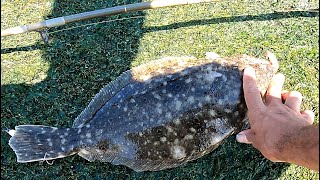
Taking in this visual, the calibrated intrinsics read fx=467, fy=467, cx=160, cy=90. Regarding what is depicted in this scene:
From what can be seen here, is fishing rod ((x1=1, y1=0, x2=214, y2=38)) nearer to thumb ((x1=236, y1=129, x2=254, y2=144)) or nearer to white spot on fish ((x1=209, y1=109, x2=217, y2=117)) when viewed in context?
white spot on fish ((x1=209, y1=109, x2=217, y2=117))

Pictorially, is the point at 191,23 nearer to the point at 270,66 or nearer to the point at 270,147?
the point at 270,66

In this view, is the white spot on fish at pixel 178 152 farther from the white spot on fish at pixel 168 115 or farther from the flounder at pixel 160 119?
the white spot on fish at pixel 168 115

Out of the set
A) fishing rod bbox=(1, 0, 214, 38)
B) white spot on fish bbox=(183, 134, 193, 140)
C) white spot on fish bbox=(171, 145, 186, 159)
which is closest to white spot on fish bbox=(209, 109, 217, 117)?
white spot on fish bbox=(183, 134, 193, 140)

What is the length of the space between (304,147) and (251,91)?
2.23ft

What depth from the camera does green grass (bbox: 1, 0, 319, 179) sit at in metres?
3.55

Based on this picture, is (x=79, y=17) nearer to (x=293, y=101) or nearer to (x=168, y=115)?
(x=168, y=115)

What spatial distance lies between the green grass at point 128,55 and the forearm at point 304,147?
3.94ft

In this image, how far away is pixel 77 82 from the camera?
3850mm

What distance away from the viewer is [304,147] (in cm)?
223

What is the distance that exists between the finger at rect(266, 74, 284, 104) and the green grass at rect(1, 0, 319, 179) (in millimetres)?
737

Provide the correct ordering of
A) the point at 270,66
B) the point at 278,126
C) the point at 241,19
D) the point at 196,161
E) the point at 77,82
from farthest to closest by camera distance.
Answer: the point at 241,19
the point at 77,82
the point at 196,161
the point at 270,66
the point at 278,126

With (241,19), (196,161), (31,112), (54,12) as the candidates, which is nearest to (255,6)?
(241,19)

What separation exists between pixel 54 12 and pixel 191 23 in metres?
1.24

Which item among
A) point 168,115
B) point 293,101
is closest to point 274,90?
point 293,101
